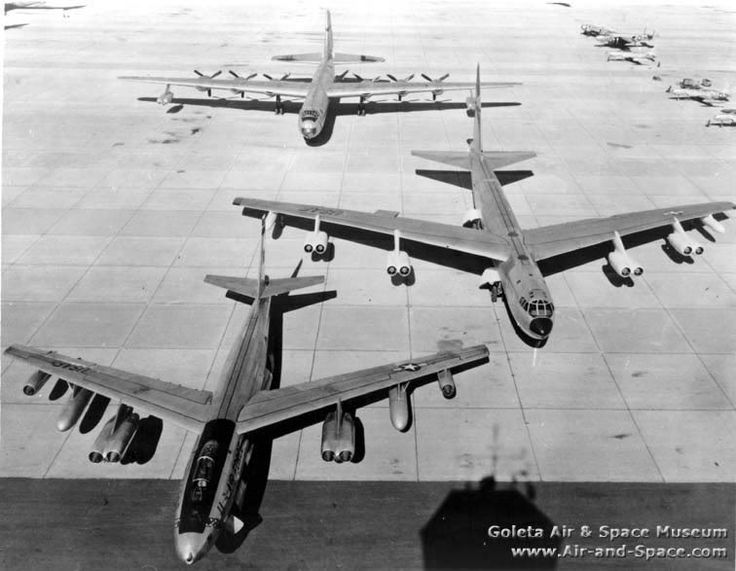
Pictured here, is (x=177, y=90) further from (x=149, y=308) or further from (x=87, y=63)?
(x=149, y=308)

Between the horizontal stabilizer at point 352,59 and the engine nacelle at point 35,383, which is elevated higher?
the engine nacelle at point 35,383

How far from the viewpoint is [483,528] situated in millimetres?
17609

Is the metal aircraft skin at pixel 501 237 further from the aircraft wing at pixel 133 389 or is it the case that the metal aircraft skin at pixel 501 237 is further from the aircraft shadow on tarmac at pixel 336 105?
the aircraft shadow on tarmac at pixel 336 105

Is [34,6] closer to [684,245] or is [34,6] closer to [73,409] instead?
[73,409]

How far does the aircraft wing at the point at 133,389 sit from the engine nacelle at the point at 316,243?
10.9m

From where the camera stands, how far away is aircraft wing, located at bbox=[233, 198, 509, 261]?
2739cm

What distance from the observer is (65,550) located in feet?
55.2

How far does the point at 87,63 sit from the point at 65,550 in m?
58.7

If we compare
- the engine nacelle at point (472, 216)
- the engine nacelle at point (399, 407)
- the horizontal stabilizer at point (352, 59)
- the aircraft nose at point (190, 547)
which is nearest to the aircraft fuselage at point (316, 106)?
the horizontal stabilizer at point (352, 59)

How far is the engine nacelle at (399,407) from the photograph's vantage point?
66.6ft

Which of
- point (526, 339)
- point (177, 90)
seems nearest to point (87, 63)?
point (177, 90)

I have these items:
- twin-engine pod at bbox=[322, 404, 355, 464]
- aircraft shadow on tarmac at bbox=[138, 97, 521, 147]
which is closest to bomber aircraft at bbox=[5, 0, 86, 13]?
aircraft shadow on tarmac at bbox=[138, 97, 521, 147]

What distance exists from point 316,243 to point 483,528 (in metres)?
16.1

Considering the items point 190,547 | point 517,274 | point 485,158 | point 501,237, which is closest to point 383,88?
point 485,158
